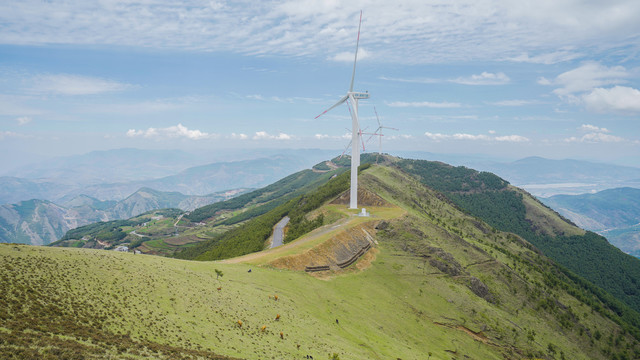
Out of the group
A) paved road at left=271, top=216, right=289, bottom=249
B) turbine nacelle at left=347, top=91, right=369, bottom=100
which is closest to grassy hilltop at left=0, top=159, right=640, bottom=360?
paved road at left=271, top=216, right=289, bottom=249

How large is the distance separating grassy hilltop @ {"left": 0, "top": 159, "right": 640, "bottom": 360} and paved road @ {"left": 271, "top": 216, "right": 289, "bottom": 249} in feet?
38.2

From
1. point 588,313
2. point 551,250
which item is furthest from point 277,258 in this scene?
point 551,250

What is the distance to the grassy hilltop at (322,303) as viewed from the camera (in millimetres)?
29234

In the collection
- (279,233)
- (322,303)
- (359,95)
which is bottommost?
(279,233)

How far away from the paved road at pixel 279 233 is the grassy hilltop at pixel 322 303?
11651 millimetres

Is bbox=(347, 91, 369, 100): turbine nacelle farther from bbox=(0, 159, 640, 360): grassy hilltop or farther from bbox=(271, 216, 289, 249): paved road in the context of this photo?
bbox=(271, 216, 289, 249): paved road

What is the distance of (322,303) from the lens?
186 feet

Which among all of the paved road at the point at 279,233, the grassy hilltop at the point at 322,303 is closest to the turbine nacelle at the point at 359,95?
the grassy hilltop at the point at 322,303

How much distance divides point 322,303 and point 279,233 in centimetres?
5751

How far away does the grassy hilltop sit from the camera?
95.9 ft

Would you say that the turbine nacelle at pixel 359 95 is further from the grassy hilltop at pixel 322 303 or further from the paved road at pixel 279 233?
the paved road at pixel 279 233

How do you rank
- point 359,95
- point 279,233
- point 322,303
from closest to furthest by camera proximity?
point 322,303, point 359,95, point 279,233

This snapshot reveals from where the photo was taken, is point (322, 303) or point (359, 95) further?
point (359, 95)

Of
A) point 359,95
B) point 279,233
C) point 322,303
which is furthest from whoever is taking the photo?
point 279,233
